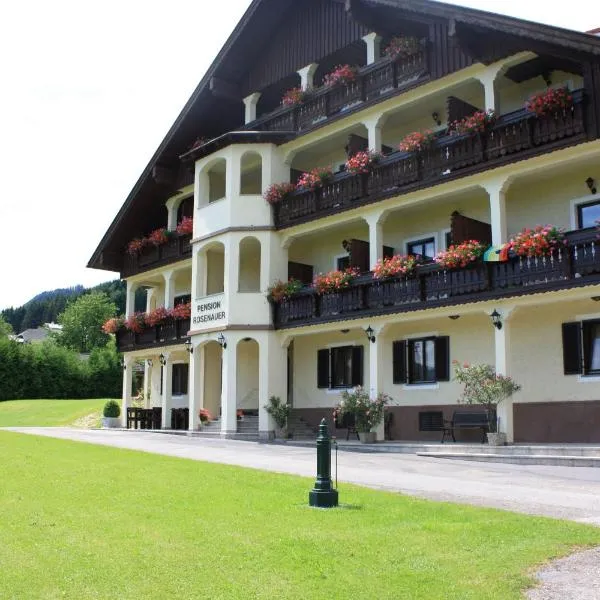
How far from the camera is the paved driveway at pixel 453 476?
33.9 ft

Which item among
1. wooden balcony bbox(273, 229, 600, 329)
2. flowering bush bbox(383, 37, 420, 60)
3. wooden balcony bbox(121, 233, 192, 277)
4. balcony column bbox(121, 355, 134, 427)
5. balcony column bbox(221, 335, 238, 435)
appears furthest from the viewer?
balcony column bbox(121, 355, 134, 427)

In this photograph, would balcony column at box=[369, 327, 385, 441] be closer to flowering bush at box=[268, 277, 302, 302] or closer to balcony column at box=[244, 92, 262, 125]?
flowering bush at box=[268, 277, 302, 302]

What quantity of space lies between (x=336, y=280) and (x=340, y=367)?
3.93m

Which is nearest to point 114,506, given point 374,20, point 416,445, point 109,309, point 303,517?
point 303,517

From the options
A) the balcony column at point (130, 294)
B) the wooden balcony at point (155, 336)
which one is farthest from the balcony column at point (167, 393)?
the balcony column at point (130, 294)

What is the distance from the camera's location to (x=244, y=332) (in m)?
26.1

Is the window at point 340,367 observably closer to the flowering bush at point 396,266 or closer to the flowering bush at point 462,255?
the flowering bush at point 396,266

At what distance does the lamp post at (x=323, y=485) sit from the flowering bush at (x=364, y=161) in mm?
14597

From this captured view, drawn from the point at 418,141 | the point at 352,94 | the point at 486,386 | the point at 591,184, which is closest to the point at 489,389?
the point at 486,386

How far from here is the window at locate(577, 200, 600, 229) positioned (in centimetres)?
1986

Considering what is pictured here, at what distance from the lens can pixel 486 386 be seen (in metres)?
19.0

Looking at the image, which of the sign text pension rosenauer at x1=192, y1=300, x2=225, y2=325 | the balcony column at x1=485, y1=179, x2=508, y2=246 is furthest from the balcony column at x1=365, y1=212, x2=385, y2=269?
the sign text pension rosenauer at x1=192, y1=300, x2=225, y2=325

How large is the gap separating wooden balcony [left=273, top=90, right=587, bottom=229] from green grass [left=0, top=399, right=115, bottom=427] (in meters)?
19.5

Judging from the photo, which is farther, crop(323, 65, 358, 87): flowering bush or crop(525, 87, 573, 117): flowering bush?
crop(323, 65, 358, 87): flowering bush
